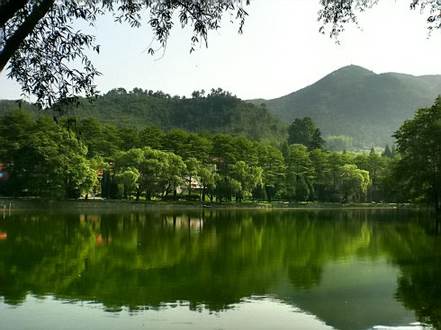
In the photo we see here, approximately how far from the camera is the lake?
1193cm

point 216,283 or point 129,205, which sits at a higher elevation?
point 129,205

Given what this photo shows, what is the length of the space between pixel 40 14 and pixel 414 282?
43.5 feet

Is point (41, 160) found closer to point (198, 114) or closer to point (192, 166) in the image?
point (192, 166)

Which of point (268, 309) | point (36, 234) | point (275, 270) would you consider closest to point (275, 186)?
point (36, 234)

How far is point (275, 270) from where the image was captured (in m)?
19.0

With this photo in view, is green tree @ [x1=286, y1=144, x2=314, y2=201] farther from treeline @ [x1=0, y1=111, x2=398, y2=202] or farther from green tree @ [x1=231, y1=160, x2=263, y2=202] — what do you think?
green tree @ [x1=231, y1=160, x2=263, y2=202]

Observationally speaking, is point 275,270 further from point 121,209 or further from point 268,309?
point 121,209

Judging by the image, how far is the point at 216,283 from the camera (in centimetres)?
1614

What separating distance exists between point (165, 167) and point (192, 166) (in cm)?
707

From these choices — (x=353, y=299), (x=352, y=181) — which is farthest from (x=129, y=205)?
(x=353, y=299)

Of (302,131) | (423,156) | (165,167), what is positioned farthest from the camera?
(302,131)

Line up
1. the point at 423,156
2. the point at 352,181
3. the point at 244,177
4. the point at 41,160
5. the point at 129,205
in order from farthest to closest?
the point at 352,181
the point at 244,177
the point at 129,205
the point at 41,160
the point at 423,156

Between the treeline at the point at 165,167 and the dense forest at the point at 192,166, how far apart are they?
14cm

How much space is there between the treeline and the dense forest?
0.46 feet
